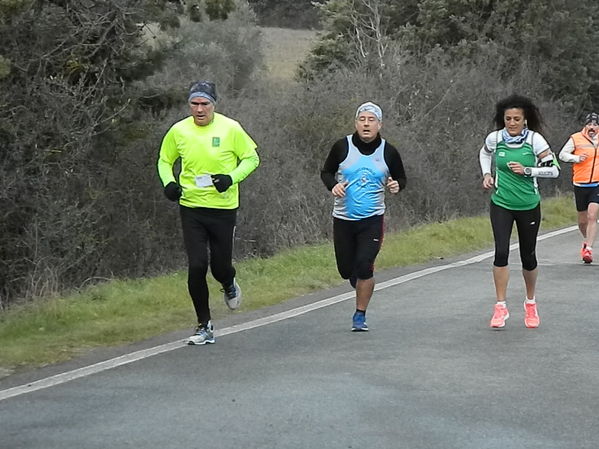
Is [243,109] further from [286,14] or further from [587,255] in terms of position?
[286,14]

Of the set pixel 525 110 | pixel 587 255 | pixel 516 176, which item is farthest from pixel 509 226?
pixel 587 255

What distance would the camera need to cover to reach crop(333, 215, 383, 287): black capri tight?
30.9ft

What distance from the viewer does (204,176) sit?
870 centimetres

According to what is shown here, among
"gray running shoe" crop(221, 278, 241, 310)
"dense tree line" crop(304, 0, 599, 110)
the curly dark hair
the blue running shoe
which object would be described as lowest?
the blue running shoe

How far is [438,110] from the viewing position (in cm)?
2852

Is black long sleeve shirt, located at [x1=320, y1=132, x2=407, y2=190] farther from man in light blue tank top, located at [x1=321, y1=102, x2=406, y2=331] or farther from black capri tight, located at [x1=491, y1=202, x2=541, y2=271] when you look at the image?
black capri tight, located at [x1=491, y1=202, x2=541, y2=271]

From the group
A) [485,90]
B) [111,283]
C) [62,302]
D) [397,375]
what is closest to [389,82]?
[485,90]

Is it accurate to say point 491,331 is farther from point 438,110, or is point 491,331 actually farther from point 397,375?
point 438,110

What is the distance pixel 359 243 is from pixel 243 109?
11.7m

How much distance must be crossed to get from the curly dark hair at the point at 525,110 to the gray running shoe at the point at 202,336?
3.07m

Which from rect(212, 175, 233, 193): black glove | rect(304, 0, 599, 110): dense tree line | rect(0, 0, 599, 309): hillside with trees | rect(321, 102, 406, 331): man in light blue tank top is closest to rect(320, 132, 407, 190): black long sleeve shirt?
rect(321, 102, 406, 331): man in light blue tank top

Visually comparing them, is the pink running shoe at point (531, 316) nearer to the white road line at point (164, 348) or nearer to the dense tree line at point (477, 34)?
the white road line at point (164, 348)

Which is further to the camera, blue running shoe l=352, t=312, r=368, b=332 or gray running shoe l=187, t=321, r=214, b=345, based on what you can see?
blue running shoe l=352, t=312, r=368, b=332

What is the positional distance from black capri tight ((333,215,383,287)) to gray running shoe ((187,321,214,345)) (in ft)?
4.55
